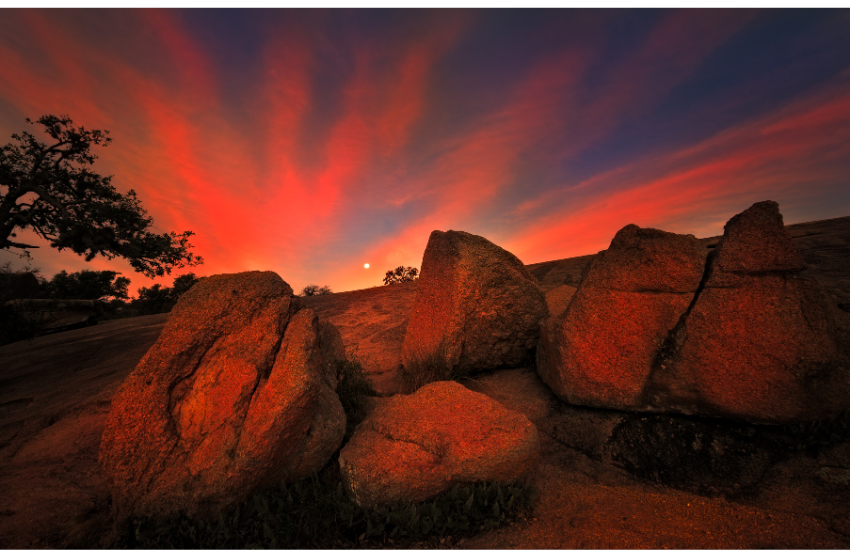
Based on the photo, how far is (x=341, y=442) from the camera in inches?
159

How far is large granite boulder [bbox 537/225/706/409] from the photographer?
4648 mm

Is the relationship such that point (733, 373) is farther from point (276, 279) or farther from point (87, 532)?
point (87, 532)

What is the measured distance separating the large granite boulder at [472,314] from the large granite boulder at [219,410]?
7.51ft

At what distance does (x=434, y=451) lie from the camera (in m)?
3.70

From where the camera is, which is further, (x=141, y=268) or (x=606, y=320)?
(x=141, y=268)

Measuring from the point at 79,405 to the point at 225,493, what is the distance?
4.86 metres

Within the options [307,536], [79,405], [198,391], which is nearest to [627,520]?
[307,536]

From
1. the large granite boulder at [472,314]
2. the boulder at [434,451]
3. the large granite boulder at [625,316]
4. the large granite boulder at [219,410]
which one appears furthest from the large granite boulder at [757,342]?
the large granite boulder at [219,410]

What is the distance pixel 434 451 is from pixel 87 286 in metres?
36.3

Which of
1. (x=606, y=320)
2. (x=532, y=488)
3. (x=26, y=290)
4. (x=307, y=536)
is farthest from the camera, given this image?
(x=26, y=290)

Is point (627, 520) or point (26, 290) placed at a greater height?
point (26, 290)

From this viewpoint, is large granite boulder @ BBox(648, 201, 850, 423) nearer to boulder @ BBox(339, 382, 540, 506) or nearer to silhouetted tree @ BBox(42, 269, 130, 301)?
boulder @ BBox(339, 382, 540, 506)

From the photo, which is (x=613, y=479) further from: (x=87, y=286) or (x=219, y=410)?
(x=87, y=286)

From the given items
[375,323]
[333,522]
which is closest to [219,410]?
[333,522]
